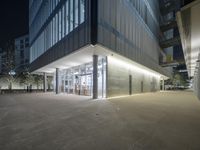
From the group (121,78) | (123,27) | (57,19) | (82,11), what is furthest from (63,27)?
(121,78)

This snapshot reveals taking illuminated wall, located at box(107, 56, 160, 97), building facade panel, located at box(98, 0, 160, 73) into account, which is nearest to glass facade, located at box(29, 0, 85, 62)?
building facade panel, located at box(98, 0, 160, 73)

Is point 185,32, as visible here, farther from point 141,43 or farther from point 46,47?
point 46,47

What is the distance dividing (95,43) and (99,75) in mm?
5922

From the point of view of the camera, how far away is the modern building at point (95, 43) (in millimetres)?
13773

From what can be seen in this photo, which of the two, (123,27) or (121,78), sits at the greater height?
(123,27)

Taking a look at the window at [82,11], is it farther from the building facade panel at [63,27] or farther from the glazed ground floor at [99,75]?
the glazed ground floor at [99,75]

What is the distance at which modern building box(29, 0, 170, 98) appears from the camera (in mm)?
13773

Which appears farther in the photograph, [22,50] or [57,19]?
[22,50]

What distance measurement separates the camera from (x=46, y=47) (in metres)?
24.0

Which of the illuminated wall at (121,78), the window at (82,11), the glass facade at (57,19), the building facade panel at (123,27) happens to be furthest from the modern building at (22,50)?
the window at (82,11)

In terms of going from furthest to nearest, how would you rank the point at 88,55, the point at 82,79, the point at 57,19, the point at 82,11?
the point at 82,79, the point at 57,19, the point at 88,55, the point at 82,11

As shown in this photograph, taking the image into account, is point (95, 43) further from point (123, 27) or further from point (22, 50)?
point (22, 50)

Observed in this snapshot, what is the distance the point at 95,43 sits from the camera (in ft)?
41.5

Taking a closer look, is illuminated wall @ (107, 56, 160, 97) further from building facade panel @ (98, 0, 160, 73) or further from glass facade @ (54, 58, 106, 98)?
building facade panel @ (98, 0, 160, 73)
